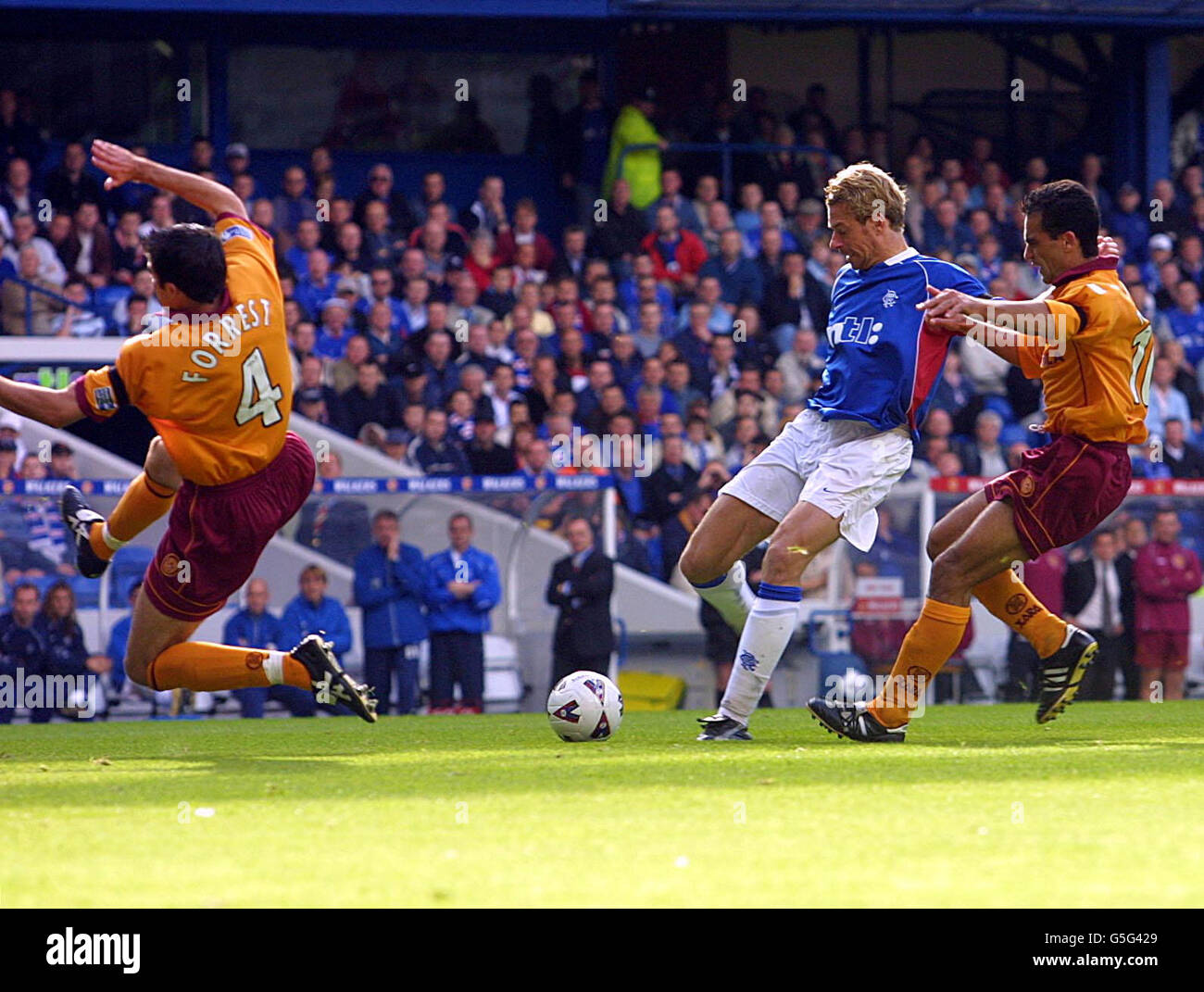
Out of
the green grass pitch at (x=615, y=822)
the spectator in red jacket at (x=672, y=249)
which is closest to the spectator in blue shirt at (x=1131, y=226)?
the spectator in red jacket at (x=672, y=249)

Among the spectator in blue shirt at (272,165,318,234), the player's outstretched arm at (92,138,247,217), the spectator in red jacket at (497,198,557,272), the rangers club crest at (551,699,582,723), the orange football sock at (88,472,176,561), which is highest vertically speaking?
the spectator in blue shirt at (272,165,318,234)

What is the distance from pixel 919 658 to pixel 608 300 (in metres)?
9.59

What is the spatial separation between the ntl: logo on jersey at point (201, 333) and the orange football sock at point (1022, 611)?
3.13 meters

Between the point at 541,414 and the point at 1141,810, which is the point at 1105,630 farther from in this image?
the point at 1141,810

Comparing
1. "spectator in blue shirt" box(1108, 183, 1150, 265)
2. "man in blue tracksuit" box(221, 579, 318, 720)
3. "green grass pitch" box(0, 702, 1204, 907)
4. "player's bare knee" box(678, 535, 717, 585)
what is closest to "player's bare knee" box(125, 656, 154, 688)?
"green grass pitch" box(0, 702, 1204, 907)

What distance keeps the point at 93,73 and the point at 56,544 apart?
Answer: 8.15 m

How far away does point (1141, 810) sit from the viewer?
5.28 metres

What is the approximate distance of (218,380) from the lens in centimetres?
734

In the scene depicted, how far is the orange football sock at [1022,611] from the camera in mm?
7762

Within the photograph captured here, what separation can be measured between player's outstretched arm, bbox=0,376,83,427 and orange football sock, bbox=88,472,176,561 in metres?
0.51

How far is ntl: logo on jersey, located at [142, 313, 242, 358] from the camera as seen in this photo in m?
7.29

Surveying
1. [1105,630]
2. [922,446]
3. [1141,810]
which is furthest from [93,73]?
[1141,810]

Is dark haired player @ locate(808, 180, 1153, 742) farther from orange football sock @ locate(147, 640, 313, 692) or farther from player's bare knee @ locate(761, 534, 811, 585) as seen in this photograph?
orange football sock @ locate(147, 640, 313, 692)
